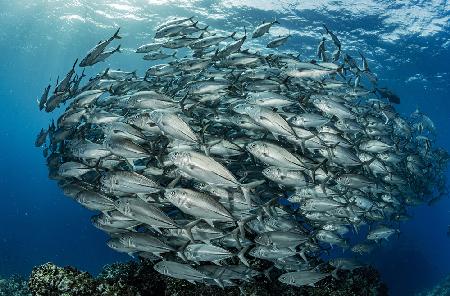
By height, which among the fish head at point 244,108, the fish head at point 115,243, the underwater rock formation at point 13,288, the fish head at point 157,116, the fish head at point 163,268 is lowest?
the underwater rock formation at point 13,288

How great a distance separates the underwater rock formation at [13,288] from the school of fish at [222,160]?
32.3 ft

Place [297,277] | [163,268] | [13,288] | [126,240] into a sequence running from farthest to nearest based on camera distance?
[13,288] → [297,277] → [126,240] → [163,268]

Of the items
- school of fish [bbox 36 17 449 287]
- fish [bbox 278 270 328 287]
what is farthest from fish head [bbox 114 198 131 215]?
fish [bbox 278 270 328 287]

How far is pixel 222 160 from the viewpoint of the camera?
6812 millimetres

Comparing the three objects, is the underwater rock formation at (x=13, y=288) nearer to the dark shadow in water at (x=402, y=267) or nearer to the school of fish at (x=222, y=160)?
the school of fish at (x=222, y=160)

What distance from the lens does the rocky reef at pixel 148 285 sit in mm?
6371

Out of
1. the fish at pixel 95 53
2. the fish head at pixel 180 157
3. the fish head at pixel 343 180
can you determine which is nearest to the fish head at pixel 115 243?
the fish head at pixel 180 157

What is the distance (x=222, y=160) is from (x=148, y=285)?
3287 mm

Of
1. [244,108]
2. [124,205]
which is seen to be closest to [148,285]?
[124,205]

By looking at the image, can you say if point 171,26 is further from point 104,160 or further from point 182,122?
point 182,122

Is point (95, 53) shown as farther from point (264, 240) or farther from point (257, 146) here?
point (264, 240)

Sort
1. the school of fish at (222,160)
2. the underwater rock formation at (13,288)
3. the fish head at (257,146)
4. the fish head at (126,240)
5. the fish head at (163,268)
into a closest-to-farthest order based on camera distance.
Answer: the school of fish at (222,160), the fish head at (163,268), the fish head at (257,146), the fish head at (126,240), the underwater rock formation at (13,288)

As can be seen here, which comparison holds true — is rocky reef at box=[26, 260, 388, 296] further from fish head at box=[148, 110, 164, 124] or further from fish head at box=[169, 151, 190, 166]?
fish head at box=[148, 110, 164, 124]

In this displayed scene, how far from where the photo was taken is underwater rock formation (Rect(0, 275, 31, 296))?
1603cm
